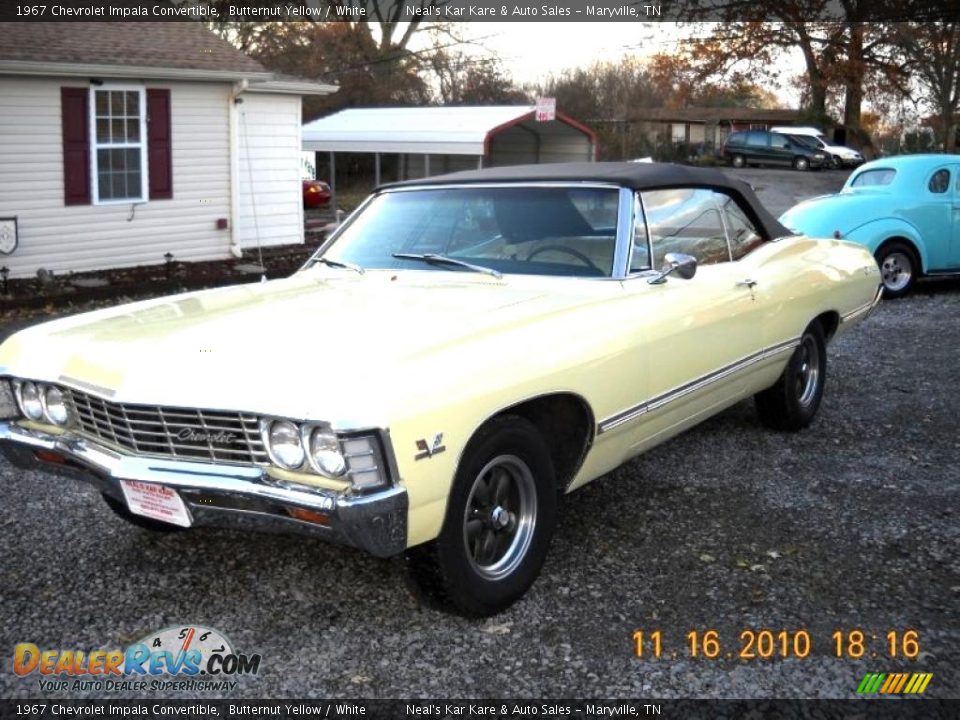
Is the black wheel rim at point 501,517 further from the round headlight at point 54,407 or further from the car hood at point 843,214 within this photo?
the car hood at point 843,214

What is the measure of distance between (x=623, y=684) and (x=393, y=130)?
75.5 feet

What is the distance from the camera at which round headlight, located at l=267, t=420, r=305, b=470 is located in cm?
309

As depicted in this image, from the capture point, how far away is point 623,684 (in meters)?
3.18

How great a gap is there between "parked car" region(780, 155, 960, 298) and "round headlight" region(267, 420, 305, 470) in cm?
900

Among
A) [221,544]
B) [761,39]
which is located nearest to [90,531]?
[221,544]

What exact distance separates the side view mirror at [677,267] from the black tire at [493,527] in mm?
1117

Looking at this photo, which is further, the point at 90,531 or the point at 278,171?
the point at 278,171

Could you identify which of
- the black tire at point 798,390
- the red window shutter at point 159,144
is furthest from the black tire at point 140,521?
the red window shutter at point 159,144

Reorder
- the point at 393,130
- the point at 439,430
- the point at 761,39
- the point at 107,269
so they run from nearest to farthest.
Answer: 1. the point at 439,430
2. the point at 107,269
3. the point at 393,130
4. the point at 761,39

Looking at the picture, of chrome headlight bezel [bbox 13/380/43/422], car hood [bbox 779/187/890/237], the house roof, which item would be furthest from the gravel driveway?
the house roof

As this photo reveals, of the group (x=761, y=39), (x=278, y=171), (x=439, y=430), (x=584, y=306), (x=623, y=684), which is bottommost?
(x=623, y=684)

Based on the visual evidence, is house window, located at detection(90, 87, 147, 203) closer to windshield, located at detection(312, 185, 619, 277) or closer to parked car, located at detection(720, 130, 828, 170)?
windshield, located at detection(312, 185, 619, 277)

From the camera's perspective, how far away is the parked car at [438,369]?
309 cm

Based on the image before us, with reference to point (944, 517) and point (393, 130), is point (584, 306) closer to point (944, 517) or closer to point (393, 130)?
point (944, 517)
